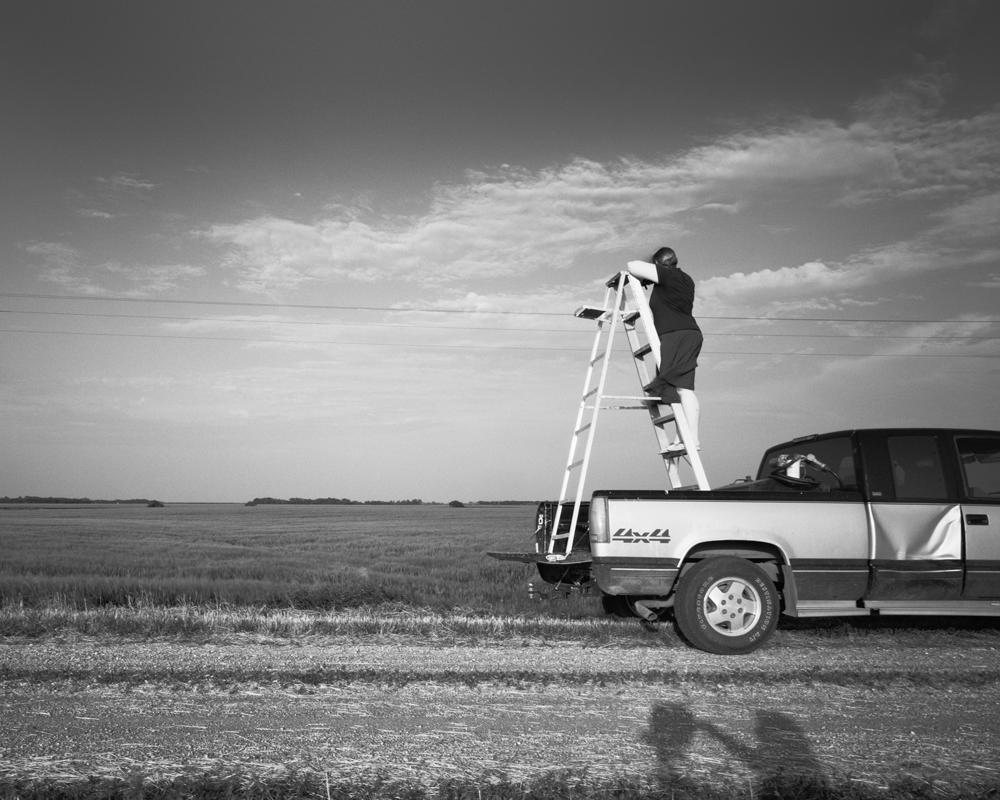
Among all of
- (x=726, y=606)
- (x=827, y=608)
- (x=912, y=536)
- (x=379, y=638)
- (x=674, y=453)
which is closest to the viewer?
(x=726, y=606)

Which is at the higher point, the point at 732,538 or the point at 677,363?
the point at 677,363

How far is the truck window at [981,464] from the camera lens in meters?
7.62

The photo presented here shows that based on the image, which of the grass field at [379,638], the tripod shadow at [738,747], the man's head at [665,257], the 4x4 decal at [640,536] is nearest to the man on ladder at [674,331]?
the man's head at [665,257]

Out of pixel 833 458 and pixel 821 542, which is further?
pixel 833 458

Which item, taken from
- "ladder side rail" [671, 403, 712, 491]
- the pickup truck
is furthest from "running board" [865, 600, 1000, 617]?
"ladder side rail" [671, 403, 712, 491]

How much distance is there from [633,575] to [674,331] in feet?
8.56

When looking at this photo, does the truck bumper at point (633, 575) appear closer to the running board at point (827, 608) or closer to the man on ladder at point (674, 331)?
the running board at point (827, 608)

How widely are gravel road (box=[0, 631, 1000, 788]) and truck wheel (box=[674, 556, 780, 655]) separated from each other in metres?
0.20

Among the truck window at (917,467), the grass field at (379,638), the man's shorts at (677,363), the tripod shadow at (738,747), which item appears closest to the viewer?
the grass field at (379,638)

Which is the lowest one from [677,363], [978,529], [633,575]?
[633,575]

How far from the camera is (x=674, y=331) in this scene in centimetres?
798

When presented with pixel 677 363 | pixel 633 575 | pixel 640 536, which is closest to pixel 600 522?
pixel 640 536

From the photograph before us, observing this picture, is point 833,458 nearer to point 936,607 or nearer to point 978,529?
point 978,529

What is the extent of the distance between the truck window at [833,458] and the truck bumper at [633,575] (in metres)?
1.99
